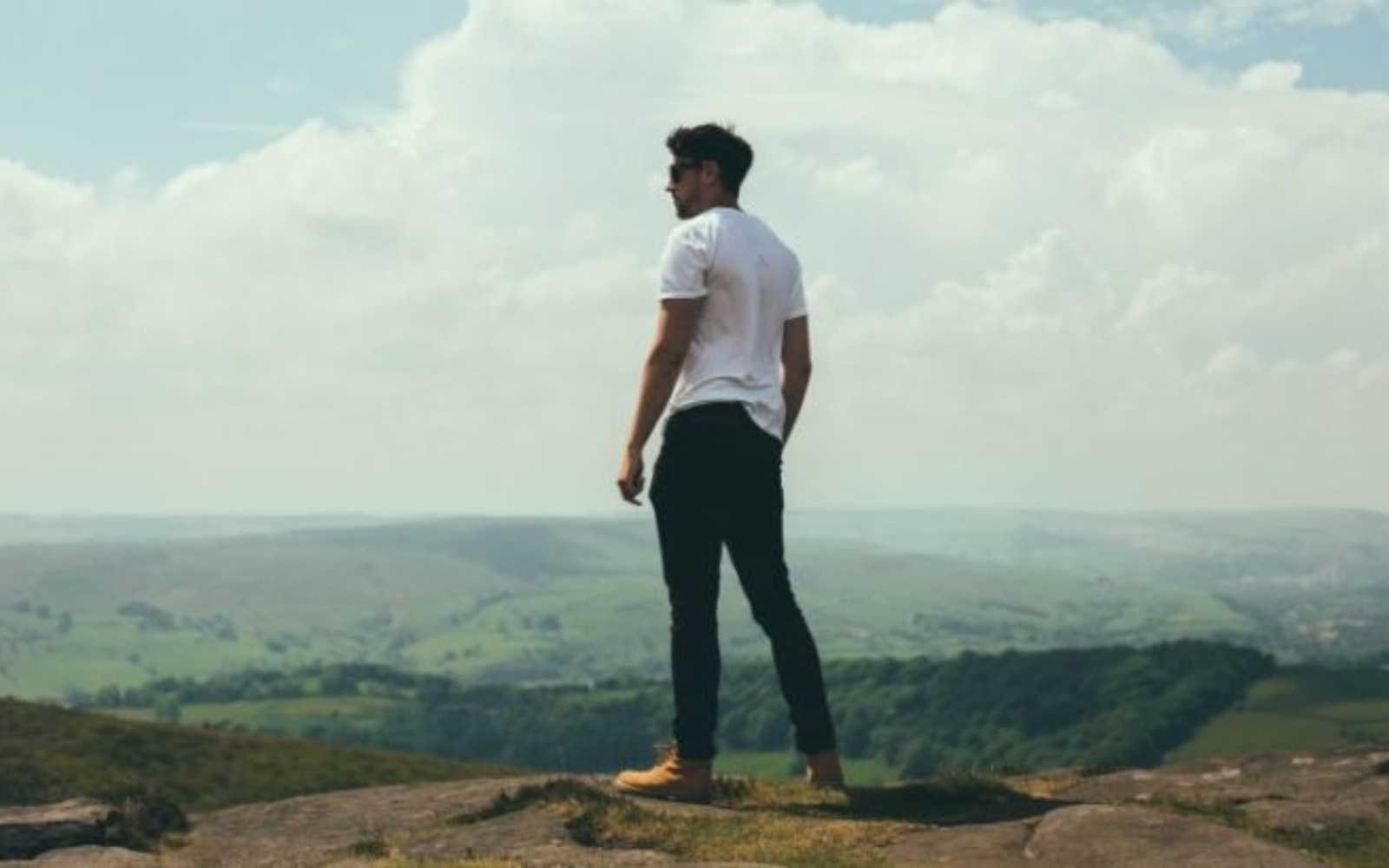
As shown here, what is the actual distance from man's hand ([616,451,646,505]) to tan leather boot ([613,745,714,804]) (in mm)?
2120

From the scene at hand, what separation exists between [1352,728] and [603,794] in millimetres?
165730

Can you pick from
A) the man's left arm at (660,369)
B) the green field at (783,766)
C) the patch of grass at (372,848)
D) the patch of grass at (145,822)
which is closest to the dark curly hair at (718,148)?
the man's left arm at (660,369)

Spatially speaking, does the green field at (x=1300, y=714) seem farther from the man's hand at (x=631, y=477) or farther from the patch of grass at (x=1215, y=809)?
the man's hand at (x=631, y=477)

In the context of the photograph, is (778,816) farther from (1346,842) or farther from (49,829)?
(49,829)

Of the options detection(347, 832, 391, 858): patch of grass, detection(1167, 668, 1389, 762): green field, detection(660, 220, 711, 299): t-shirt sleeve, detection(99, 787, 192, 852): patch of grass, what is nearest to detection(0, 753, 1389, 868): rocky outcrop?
detection(347, 832, 391, 858): patch of grass

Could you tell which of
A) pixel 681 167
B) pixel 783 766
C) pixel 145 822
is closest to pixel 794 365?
pixel 681 167

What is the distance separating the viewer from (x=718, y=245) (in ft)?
33.1

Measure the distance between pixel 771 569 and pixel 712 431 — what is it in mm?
1080

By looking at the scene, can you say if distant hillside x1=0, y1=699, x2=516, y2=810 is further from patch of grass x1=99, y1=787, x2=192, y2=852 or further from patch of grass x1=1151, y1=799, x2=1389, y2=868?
patch of grass x1=1151, y1=799, x2=1389, y2=868

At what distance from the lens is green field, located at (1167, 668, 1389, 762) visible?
509ft

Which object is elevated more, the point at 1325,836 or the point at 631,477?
the point at 631,477

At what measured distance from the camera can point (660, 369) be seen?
10.0m

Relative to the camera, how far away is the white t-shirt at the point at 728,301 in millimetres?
10062

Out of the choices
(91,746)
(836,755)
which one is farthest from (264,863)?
(91,746)
